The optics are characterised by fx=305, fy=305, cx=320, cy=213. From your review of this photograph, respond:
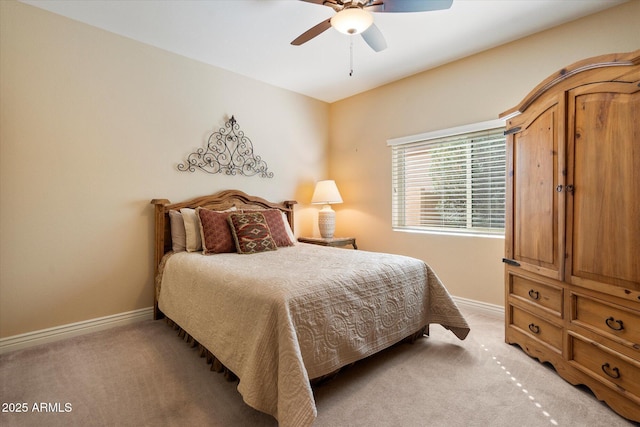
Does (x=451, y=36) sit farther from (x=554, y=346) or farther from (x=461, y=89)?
(x=554, y=346)

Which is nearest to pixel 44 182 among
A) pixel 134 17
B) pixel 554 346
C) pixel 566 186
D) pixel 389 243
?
pixel 134 17

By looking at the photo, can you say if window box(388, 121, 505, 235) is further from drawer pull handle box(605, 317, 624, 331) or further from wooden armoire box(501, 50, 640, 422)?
drawer pull handle box(605, 317, 624, 331)

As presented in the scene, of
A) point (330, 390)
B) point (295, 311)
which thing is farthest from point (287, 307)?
point (330, 390)

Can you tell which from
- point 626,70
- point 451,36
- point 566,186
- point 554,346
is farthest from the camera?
point 451,36

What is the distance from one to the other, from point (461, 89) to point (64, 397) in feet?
12.6

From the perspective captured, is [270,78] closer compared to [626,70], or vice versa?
[626,70]

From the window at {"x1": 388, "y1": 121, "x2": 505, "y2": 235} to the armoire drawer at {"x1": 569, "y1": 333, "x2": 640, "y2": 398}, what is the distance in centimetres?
131

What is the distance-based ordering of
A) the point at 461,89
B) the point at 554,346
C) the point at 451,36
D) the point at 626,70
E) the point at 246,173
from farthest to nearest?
→ the point at 246,173
the point at 461,89
the point at 451,36
the point at 554,346
the point at 626,70

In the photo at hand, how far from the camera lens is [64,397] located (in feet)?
5.43

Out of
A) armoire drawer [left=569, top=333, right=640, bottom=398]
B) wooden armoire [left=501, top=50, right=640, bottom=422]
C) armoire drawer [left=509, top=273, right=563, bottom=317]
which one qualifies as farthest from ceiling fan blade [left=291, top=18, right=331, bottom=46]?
armoire drawer [left=569, top=333, right=640, bottom=398]

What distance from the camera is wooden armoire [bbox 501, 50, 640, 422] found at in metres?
1.48

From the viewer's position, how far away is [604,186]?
5.20 feet

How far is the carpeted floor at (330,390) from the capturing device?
1481 mm

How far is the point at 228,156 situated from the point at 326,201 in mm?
1264
